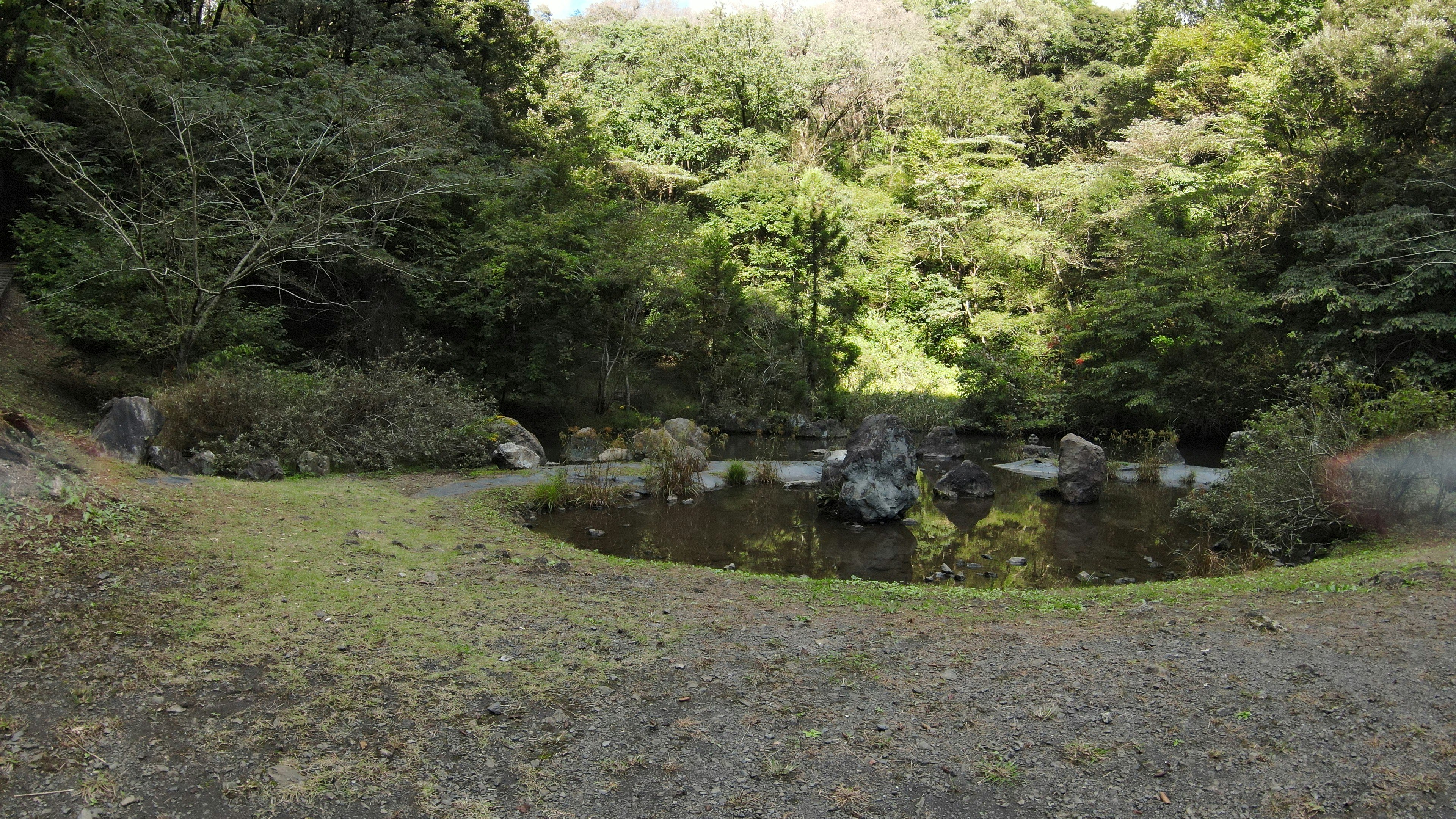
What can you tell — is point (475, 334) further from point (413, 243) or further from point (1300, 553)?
point (1300, 553)

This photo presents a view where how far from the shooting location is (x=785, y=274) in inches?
912

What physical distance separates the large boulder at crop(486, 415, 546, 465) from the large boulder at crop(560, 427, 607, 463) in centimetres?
66

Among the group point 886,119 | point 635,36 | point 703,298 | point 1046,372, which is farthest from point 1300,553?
point 635,36

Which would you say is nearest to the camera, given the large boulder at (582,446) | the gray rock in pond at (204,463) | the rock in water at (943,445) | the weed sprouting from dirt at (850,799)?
the weed sprouting from dirt at (850,799)

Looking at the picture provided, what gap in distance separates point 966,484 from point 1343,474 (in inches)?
184

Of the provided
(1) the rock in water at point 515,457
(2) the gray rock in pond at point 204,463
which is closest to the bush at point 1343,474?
(1) the rock in water at point 515,457

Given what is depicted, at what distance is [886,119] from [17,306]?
24.9 m

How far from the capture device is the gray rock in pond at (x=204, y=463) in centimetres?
852

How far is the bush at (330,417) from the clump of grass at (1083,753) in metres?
8.77

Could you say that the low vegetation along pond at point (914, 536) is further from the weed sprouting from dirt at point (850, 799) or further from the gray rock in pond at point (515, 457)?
the weed sprouting from dirt at point (850, 799)

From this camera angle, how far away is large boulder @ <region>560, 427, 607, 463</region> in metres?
13.0

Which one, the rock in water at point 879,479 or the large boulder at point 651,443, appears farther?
the large boulder at point 651,443

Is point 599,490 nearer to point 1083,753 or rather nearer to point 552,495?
point 552,495

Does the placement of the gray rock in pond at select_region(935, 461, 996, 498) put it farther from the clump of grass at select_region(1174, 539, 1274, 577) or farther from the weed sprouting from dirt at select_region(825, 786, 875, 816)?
the weed sprouting from dirt at select_region(825, 786, 875, 816)
